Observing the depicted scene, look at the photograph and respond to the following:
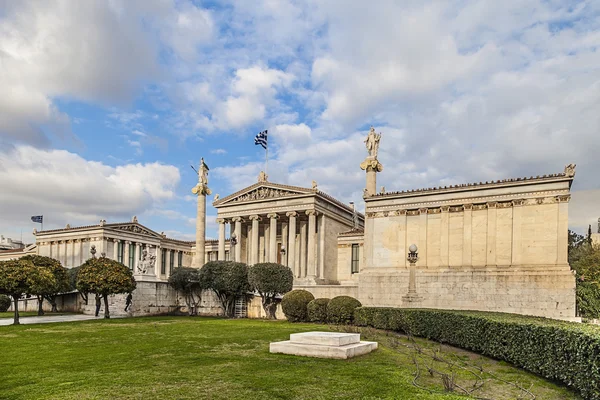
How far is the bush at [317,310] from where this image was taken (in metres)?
29.8

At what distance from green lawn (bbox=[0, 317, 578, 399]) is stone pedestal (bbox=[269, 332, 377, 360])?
1.17ft

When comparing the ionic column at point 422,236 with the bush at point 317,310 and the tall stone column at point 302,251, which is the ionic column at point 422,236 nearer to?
the bush at point 317,310

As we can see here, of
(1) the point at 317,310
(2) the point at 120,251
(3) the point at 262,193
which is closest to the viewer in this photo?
(1) the point at 317,310

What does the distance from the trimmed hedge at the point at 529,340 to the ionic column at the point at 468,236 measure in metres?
11.0

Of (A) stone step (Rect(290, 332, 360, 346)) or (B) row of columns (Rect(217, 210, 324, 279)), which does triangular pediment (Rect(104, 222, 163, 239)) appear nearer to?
(B) row of columns (Rect(217, 210, 324, 279))

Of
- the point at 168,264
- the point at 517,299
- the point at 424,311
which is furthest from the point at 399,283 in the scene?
the point at 168,264

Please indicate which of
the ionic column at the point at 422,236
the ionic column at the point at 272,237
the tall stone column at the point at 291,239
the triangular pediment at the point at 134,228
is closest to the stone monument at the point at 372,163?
the ionic column at the point at 422,236

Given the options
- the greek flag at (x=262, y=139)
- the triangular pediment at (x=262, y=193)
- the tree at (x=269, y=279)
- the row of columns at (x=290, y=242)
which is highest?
the greek flag at (x=262, y=139)

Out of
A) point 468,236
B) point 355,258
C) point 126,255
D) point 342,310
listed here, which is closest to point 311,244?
point 355,258

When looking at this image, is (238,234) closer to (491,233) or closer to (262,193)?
(262,193)

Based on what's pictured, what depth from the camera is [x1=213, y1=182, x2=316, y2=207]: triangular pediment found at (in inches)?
1981

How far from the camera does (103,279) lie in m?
33.8

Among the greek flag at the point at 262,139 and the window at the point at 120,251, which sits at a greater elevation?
the greek flag at the point at 262,139

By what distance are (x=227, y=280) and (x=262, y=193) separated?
16096 millimetres
